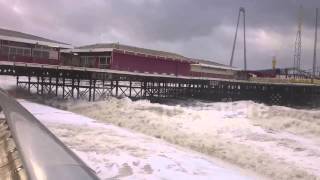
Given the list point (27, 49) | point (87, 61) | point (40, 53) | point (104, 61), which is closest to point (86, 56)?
point (87, 61)

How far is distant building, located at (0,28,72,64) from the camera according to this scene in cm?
3897

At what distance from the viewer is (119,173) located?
12008 millimetres

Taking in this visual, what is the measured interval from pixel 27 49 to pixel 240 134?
2394 centimetres

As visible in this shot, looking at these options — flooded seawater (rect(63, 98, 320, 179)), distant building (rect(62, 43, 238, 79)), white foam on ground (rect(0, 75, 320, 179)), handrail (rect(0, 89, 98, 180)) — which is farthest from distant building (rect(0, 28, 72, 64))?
handrail (rect(0, 89, 98, 180))

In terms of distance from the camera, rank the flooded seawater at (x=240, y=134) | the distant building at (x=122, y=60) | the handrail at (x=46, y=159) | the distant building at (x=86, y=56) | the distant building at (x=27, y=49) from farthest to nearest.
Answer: the distant building at (x=122, y=60)
the distant building at (x=86, y=56)
the distant building at (x=27, y=49)
the flooded seawater at (x=240, y=134)
the handrail at (x=46, y=159)

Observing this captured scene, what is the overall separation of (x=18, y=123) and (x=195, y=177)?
8.26m

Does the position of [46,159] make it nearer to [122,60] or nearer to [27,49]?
[27,49]

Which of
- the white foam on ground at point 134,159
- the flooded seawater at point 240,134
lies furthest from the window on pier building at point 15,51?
the white foam on ground at point 134,159

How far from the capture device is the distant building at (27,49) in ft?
128

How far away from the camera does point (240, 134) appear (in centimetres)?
2325

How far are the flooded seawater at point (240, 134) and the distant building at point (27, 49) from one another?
7.27 m

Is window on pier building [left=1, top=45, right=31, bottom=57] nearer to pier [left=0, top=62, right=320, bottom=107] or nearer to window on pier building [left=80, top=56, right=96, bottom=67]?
pier [left=0, top=62, right=320, bottom=107]

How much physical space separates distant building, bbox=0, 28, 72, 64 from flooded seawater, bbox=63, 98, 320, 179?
7.27 metres

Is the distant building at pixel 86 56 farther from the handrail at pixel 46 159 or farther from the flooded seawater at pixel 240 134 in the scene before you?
the handrail at pixel 46 159
